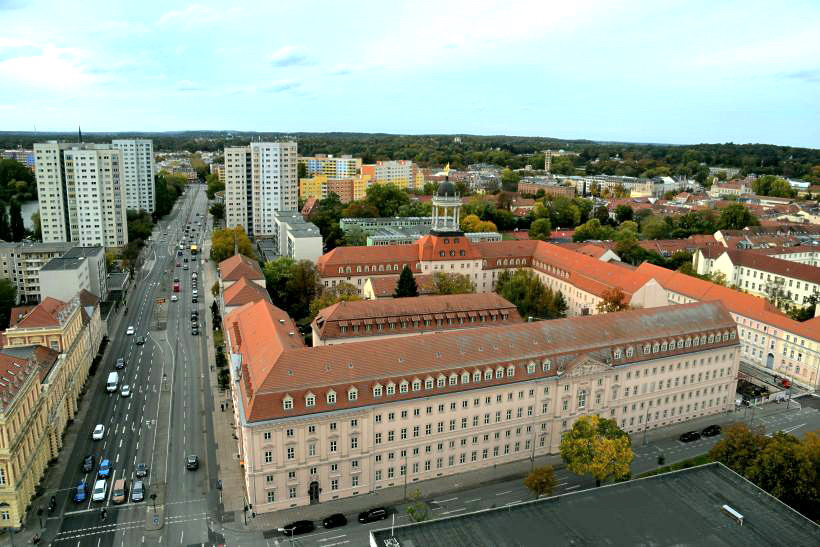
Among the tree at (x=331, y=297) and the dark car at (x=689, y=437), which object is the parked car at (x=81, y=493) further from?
the dark car at (x=689, y=437)

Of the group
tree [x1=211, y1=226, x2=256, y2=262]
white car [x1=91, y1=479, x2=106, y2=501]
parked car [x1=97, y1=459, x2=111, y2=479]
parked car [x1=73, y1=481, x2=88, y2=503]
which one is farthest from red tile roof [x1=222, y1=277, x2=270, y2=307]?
tree [x1=211, y1=226, x2=256, y2=262]

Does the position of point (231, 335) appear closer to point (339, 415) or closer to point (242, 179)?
point (339, 415)

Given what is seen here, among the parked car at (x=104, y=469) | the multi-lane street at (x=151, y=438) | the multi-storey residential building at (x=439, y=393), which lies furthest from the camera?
the parked car at (x=104, y=469)

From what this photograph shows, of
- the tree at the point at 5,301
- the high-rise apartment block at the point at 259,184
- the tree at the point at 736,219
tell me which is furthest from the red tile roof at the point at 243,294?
the tree at the point at 736,219

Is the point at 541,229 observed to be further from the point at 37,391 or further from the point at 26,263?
the point at 37,391

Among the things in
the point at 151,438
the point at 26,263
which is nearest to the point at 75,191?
the point at 26,263

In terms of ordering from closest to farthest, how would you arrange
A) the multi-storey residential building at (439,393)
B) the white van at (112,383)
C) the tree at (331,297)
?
the multi-storey residential building at (439,393) < the white van at (112,383) < the tree at (331,297)
